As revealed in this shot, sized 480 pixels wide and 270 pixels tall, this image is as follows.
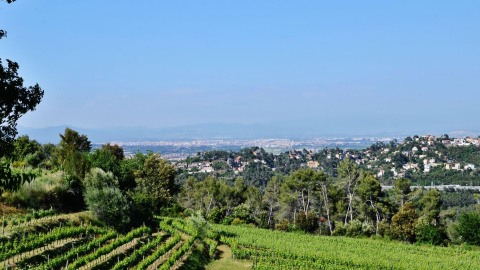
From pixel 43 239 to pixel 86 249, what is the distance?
1.85 meters

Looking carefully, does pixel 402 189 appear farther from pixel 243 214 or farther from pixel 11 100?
pixel 11 100

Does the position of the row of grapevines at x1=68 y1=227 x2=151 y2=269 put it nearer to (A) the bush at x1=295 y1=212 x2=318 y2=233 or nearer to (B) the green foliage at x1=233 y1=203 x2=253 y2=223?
(B) the green foliage at x1=233 y1=203 x2=253 y2=223

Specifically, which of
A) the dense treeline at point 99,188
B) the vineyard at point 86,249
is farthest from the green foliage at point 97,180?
the vineyard at point 86,249

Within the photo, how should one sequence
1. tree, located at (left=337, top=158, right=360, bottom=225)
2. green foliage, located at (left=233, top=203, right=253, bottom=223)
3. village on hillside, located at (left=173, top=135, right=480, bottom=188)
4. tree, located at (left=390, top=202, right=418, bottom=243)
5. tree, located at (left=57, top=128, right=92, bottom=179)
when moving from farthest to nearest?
village on hillside, located at (left=173, top=135, right=480, bottom=188), tree, located at (left=337, top=158, right=360, bottom=225), green foliage, located at (left=233, top=203, right=253, bottom=223), tree, located at (left=390, top=202, right=418, bottom=243), tree, located at (left=57, top=128, right=92, bottom=179)

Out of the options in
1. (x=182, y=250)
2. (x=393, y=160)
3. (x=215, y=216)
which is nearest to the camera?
(x=182, y=250)

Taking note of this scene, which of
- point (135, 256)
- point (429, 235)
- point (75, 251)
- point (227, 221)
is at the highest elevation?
point (75, 251)

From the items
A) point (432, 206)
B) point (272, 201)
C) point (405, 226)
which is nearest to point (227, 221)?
point (272, 201)

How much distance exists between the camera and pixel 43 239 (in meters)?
17.6

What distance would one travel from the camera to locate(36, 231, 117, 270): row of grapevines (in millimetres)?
15695

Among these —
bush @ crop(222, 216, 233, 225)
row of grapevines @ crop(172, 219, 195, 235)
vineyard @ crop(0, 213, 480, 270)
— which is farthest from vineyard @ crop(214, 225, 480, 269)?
bush @ crop(222, 216, 233, 225)

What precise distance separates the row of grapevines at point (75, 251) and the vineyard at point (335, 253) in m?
7.40

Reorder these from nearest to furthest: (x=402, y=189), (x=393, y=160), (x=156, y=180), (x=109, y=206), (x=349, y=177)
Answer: (x=109, y=206) → (x=156, y=180) → (x=402, y=189) → (x=349, y=177) → (x=393, y=160)

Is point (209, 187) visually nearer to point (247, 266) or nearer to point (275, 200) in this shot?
point (275, 200)

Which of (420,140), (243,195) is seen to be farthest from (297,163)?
(243,195)
